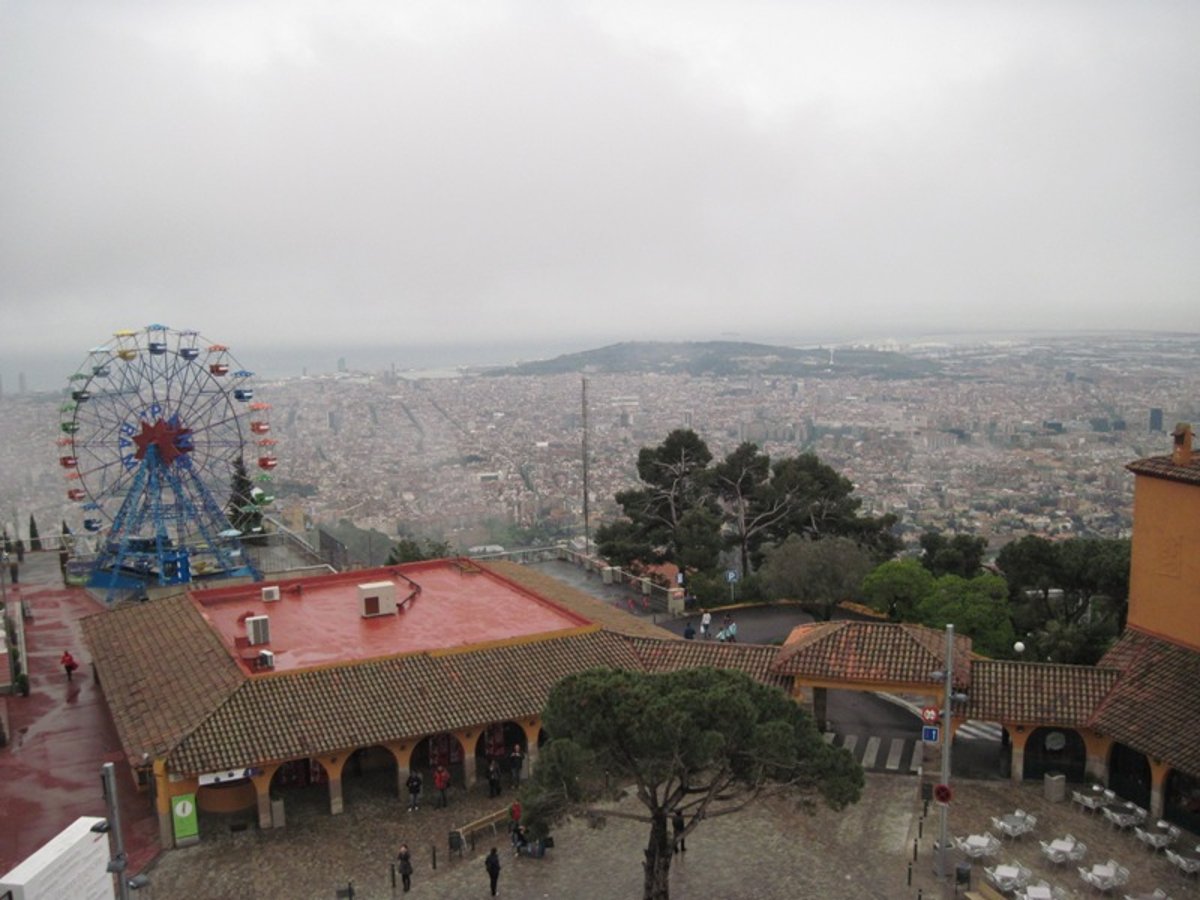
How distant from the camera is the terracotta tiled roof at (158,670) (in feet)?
62.5

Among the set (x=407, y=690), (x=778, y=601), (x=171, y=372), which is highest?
(x=171, y=372)

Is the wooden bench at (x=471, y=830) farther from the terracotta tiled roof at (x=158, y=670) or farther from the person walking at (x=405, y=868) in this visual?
the terracotta tiled roof at (x=158, y=670)

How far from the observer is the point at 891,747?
21.8m

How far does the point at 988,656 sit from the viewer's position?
88.8ft

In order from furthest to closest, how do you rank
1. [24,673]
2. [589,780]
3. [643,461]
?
[643,461] < [24,673] < [589,780]

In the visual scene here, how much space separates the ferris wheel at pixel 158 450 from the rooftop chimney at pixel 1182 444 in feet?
86.2

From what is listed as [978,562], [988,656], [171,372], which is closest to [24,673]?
[171,372]

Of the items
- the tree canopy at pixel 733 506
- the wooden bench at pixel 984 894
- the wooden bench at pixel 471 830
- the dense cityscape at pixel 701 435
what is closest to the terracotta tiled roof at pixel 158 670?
the wooden bench at pixel 471 830

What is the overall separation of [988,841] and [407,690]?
10.4m

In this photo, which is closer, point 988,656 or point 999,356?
point 988,656

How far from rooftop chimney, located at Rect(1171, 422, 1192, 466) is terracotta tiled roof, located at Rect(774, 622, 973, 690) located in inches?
222

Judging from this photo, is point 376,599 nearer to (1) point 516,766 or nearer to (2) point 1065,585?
(1) point 516,766

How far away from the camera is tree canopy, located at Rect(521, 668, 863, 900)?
13.7 meters

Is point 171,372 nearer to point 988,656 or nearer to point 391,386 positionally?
point 988,656
